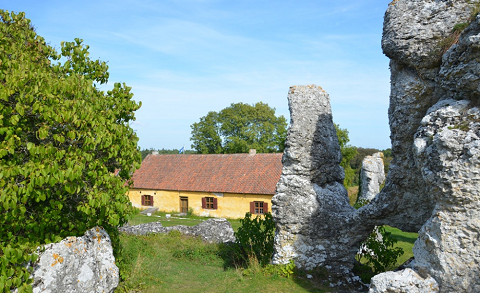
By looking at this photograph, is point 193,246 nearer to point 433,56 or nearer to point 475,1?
point 433,56

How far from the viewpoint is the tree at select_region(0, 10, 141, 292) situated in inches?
241

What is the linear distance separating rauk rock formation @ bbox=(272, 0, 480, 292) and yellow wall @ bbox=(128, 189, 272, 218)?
52.9ft

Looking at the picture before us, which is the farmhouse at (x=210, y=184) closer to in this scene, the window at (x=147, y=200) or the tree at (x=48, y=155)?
the window at (x=147, y=200)

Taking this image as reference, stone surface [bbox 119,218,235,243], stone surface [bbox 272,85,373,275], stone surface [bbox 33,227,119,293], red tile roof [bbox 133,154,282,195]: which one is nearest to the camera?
stone surface [bbox 33,227,119,293]

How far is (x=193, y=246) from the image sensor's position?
1504cm

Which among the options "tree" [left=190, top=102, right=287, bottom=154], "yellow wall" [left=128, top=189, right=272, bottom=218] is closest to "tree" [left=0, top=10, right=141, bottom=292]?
"yellow wall" [left=128, top=189, right=272, bottom=218]

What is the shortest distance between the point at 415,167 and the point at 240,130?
123ft

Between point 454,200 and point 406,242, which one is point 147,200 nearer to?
point 406,242

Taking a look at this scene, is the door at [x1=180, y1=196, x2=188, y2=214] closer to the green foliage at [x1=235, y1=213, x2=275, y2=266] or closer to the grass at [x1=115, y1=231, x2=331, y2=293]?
the grass at [x1=115, y1=231, x2=331, y2=293]

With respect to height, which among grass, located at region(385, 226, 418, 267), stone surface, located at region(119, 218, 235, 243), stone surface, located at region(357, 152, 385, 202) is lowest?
grass, located at region(385, 226, 418, 267)

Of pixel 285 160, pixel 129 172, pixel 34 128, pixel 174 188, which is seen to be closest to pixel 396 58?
pixel 285 160

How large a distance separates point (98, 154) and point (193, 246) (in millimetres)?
8219

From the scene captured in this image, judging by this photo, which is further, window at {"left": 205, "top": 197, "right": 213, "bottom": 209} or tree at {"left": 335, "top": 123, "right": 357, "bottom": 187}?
tree at {"left": 335, "top": 123, "right": 357, "bottom": 187}

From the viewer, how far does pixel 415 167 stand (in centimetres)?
954
